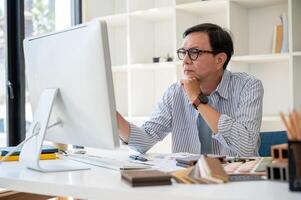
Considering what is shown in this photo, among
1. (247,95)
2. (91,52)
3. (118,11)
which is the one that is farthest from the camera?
(118,11)

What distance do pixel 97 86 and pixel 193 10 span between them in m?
2.12

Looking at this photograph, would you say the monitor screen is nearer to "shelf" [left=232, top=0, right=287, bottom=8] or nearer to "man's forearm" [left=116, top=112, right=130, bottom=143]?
"man's forearm" [left=116, top=112, right=130, bottom=143]

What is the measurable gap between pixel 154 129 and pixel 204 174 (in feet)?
3.37

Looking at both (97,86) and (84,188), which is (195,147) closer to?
(97,86)

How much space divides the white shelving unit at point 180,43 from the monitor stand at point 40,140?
1.75 meters

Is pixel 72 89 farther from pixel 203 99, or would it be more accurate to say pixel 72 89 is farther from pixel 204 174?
pixel 203 99

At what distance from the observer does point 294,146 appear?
0.85m

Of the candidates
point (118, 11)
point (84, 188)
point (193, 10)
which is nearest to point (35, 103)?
point (84, 188)

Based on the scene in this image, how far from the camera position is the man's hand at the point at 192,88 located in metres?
1.96

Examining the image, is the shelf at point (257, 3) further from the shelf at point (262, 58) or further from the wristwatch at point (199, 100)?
the wristwatch at point (199, 100)

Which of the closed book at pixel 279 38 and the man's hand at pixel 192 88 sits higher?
the closed book at pixel 279 38

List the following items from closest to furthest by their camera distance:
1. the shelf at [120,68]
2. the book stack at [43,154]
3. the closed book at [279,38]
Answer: the book stack at [43,154], the closed book at [279,38], the shelf at [120,68]

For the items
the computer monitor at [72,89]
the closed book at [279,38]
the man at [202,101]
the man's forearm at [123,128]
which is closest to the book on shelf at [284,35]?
the closed book at [279,38]

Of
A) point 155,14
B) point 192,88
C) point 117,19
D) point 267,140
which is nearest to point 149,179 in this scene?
point 192,88
